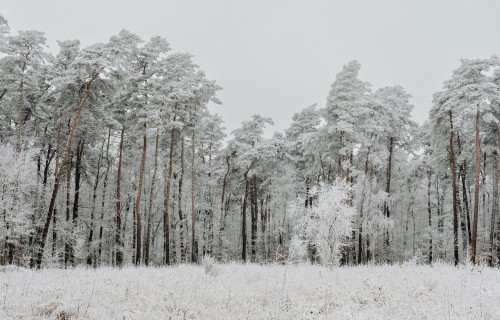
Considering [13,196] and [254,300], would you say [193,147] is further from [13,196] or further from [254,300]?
[254,300]

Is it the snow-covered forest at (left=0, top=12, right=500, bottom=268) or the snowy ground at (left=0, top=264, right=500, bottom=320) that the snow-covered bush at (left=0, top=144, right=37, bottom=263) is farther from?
the snowy ground at (left=0, top=264, right=500, bottom=320)

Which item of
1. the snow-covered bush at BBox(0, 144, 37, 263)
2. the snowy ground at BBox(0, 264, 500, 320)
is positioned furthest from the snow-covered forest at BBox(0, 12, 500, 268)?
the snowy ground at BBox(0, 264, 500, 320)

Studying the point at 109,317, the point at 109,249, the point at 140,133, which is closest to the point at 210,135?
the point at 140,133

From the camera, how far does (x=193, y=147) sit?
90.0 feet

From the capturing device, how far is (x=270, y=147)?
32281mm

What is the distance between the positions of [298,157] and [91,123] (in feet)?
59.4

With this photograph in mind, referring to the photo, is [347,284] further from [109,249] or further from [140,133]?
[109,249]

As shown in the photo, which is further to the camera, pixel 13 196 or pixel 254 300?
pixel 13 196

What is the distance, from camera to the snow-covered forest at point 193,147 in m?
19.5

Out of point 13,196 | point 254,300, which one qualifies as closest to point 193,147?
point 13,196

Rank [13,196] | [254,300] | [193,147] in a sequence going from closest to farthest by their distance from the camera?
[254,300] → [13,196] → [193,147]

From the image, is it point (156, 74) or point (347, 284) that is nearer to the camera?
point (347, 284)

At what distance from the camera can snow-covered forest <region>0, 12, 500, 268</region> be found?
64.1 ft

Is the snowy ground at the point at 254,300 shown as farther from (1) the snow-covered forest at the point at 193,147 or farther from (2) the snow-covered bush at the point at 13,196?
(2) the snow-covered bush at the point at 13,196
